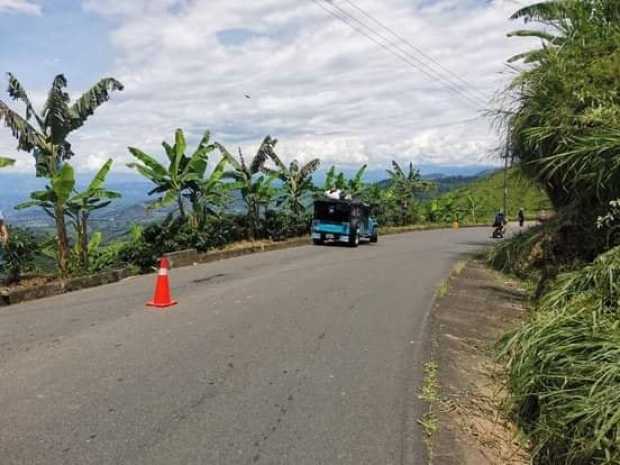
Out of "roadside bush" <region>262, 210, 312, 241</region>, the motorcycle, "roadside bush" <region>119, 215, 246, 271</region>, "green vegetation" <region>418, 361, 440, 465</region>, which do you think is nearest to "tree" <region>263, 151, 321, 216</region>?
"roadside bush" <region>262, 210, 312, 241</region>

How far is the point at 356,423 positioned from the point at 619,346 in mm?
2128

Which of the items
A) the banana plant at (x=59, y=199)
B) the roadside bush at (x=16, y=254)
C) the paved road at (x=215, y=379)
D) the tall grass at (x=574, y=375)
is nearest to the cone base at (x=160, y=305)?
the paved road at (x=215, y=379)

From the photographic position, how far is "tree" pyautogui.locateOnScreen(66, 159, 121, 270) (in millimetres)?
14547

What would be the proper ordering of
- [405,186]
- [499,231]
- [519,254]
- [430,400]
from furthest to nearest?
[405,186] < [499,231] < [519,254] < [430,400]

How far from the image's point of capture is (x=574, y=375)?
424cm

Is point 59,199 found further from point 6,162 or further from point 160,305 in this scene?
point 160,305

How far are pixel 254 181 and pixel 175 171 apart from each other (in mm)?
4918

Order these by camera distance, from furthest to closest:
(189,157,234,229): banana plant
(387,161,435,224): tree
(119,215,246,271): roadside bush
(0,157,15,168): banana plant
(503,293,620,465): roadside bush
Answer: (387,161,435,224): tree → (189,157,234,229): banana plant → (119,215,246,271): roadside bush → (0,157,15,168): banana plant → (503,293,620,465): roadside bush

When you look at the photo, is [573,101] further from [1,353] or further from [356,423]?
[1,353]

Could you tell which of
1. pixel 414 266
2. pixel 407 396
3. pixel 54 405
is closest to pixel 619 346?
pixel 407 396

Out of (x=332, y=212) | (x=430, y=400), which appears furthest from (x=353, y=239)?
(x=430, y=400)

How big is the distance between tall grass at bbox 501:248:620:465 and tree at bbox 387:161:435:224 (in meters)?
35.5

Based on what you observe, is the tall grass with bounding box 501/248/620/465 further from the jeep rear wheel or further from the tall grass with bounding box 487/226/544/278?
the jeep rear wheel

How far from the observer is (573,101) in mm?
9039
